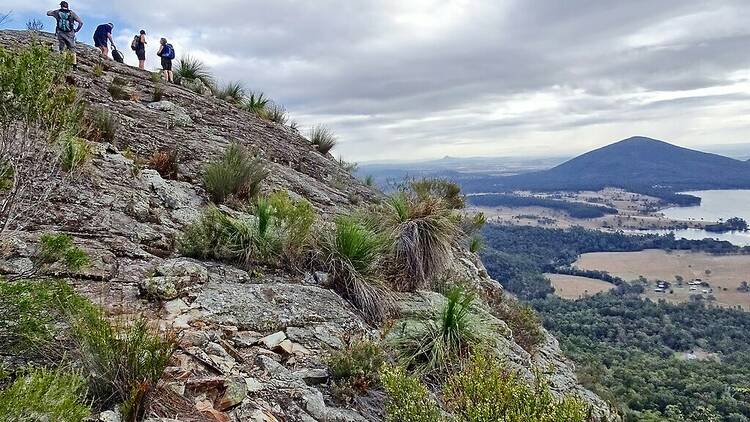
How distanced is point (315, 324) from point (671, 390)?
24.1 metres

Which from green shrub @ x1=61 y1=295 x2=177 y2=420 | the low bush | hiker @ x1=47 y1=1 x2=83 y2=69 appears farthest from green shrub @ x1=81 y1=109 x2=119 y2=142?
green shrub @ x1=61 y1=295 x2=177 y2=420

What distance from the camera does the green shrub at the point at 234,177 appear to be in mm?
7410

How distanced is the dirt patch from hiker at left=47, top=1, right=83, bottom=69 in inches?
2363

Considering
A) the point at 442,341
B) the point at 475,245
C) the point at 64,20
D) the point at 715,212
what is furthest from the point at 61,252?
the point at 715,212

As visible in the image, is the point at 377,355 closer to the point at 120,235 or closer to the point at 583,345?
the point at 120,235

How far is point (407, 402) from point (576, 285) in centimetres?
7398

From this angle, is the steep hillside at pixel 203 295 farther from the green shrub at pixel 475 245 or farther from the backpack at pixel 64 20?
the backpack at pixel 64 20

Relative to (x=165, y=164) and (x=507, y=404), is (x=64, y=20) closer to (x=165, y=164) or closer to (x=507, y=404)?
(x=165, y=164)

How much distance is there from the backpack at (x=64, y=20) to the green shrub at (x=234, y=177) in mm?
6833

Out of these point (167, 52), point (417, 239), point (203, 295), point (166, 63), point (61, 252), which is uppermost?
point (167, 52)

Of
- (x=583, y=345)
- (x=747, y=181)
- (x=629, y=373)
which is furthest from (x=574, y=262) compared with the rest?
(x=747, y=181)

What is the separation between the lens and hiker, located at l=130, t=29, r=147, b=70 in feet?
49.2

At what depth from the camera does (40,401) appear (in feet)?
6.89

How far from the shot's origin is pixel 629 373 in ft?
78.5
